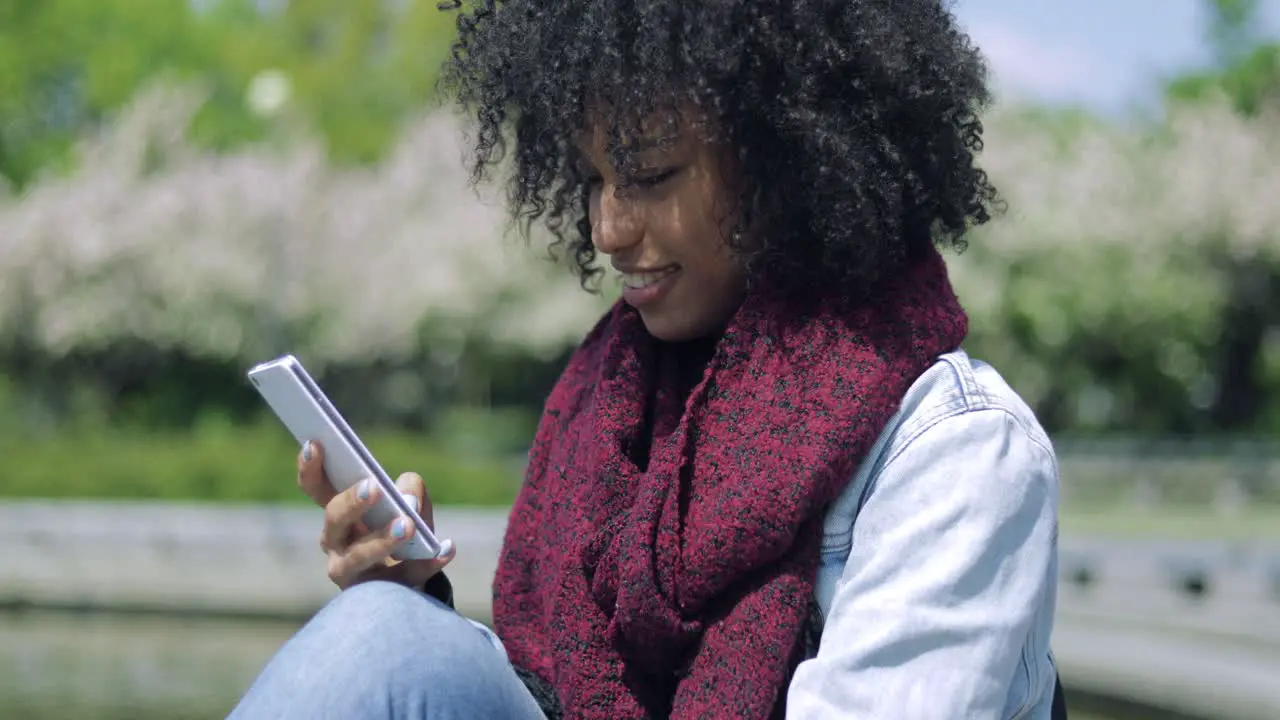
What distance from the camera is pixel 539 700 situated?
219cm

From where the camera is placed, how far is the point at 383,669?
178 centimetres

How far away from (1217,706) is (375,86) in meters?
27.1

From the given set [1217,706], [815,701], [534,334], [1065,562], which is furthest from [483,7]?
[534,334]

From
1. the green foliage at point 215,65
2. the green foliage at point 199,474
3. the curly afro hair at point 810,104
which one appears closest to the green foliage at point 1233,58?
the green foliage at point 215,65

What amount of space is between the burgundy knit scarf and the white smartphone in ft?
0.66

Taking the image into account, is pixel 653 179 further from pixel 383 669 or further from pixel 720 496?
pixel 383 669

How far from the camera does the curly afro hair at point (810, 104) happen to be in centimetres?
196

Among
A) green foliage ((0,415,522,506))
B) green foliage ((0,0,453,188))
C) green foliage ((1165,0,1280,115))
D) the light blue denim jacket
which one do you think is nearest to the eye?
the light blue denim jacket

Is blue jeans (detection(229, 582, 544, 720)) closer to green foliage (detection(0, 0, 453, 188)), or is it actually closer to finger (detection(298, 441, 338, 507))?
finger (detection(298, 441, 338, 507))

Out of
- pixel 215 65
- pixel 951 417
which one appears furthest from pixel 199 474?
pixel 215 65

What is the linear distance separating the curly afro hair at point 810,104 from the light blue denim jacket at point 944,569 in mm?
242

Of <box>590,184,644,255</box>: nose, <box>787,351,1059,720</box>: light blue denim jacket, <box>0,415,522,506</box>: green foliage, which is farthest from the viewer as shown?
<box>0,415,522,506</box>: green foliage

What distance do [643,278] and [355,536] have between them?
514 mm

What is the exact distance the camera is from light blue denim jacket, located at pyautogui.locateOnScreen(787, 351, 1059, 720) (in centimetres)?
172
